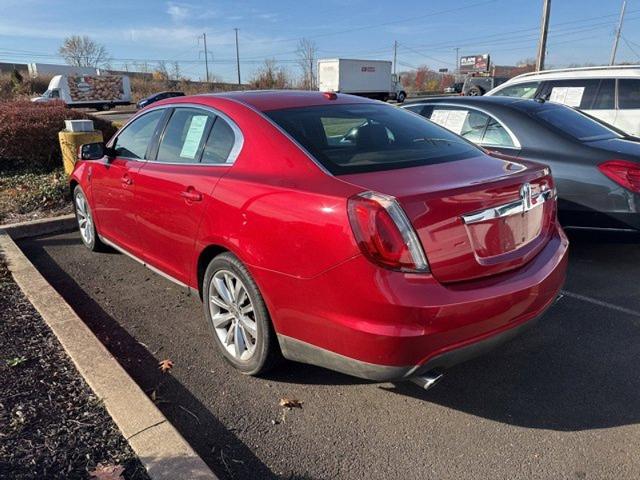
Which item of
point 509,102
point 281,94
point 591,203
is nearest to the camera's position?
point 281,94

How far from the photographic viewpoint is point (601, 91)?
805 centimetres

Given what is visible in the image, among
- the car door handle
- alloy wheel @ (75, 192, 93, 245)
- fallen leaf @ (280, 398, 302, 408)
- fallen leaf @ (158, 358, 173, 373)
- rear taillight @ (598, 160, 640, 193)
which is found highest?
the car door handle

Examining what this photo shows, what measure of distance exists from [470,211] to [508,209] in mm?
290

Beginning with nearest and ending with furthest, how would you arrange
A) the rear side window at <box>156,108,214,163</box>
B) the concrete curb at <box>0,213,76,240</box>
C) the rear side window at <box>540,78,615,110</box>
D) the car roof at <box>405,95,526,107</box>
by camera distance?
the rear side window at <box>156,108,214,163</box> < the car roof at <box>405,95,526,107</box> < the concrete curb at <box>0,213,76,240</box> < the rear side window at <box>540,78,615,110</box>

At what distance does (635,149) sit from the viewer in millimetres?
4684

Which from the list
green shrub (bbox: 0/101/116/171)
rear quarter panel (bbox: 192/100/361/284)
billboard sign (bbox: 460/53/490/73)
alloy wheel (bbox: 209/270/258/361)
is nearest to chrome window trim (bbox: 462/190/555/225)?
rear quarter panel (bbox: 192/100/361/284)

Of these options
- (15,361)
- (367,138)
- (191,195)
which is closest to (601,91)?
(367,138)

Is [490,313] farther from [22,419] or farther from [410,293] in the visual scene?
[22,419]

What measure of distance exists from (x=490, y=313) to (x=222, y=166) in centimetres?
175

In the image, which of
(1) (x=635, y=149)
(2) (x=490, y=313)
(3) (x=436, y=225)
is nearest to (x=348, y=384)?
(2) (x=490, y=313)

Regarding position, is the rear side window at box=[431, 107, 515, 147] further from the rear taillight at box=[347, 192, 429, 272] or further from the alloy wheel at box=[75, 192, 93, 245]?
the alloy wheel at box=[75, 192, 93, 245]

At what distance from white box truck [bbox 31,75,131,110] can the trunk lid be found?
153ft

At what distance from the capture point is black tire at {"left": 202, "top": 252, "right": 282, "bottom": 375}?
2785 millimetres

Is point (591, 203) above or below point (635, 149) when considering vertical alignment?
below
